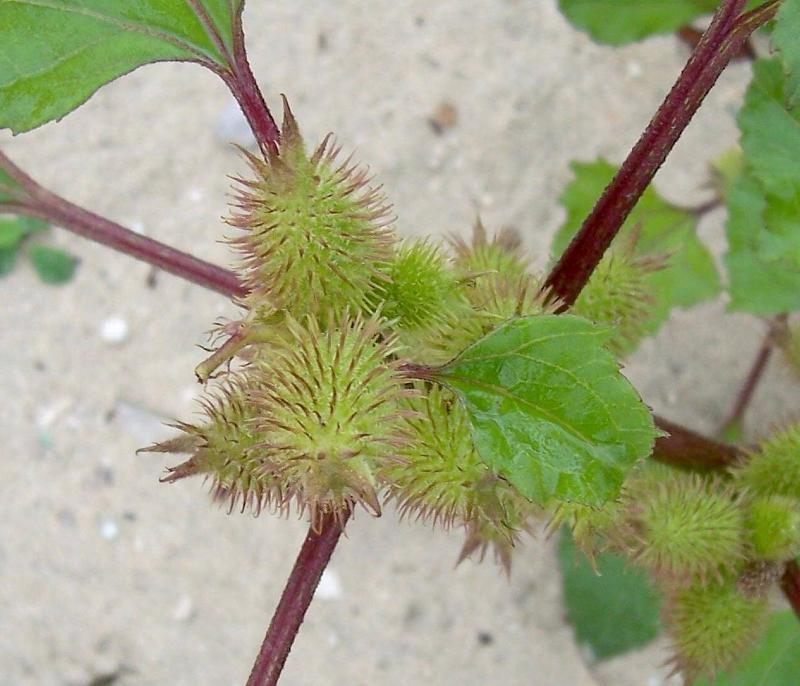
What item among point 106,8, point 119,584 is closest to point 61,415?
point 119,584

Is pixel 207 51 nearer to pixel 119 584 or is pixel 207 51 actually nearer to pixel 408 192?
pixel 408 192

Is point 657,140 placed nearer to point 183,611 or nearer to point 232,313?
point 232,313

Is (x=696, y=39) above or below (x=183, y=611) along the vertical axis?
above

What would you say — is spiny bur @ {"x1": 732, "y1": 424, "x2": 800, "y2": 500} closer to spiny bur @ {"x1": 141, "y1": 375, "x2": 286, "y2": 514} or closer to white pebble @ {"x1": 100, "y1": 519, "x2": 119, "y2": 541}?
spiny bur @ {"x1": 141, "y1": 375, "x2": 286, "y2": 514}

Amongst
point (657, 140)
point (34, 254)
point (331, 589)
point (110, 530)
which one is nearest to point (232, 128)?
point (34, 254)

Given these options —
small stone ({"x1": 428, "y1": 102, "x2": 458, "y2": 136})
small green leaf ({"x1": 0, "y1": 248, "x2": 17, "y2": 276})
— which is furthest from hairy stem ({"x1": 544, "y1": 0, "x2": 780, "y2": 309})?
small green leaf ({"x1": 0, "y1": 248, "x2": 17, "y2": 276})

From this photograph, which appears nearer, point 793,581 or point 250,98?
point 250,98

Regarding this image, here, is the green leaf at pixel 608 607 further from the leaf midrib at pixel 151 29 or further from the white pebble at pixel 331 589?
the leaf midrib at pixel 151 29
